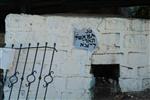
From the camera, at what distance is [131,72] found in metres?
6.69

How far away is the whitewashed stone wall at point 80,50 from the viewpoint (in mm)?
6406

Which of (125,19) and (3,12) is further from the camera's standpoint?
(3,12)

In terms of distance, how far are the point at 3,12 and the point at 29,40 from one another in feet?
3.68

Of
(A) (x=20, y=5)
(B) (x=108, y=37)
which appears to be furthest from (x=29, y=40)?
(B) (x=108, y=37)

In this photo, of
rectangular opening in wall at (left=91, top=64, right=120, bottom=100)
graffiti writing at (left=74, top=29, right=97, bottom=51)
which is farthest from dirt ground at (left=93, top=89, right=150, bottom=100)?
graffiti writing at (left=74, top=29, right=97, bottom=51)

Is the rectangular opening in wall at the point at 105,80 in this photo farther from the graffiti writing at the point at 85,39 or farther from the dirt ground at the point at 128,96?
the graffiti writing at the point at 85,39

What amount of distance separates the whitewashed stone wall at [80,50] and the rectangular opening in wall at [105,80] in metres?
0.11

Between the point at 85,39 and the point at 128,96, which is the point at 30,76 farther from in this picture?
the point at 128,96

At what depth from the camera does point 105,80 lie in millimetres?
6855

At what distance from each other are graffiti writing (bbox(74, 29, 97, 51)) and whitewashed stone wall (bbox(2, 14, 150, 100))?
7cm

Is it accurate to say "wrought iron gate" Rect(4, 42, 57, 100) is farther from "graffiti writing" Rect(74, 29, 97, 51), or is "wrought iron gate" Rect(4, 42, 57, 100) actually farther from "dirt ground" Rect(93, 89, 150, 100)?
"dirt ground" Rect(93, 89, 150, 100)

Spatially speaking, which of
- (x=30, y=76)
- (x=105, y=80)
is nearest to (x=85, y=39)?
(x=105, y=80)

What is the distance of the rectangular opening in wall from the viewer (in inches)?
264

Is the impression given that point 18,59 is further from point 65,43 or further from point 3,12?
point 3,12
